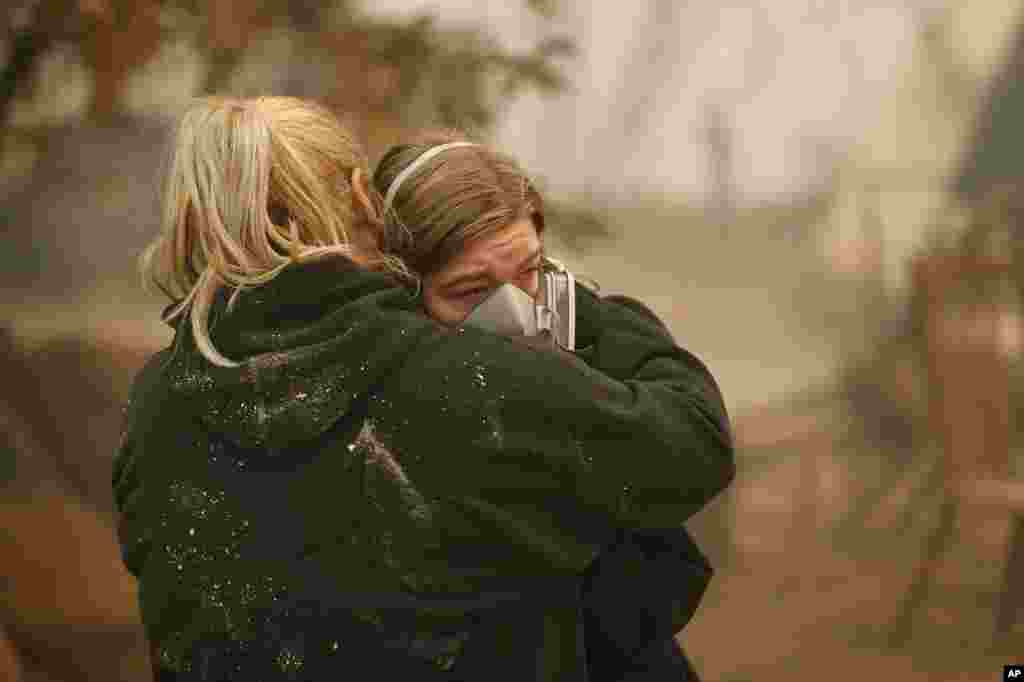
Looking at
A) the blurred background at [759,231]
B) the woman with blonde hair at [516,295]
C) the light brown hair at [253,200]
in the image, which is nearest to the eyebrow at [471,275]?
the woman with blonde hair at [516,295]

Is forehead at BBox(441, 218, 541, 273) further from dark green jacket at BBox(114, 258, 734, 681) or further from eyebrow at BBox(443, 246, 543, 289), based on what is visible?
dark green jacket at BBox(114, 258, 734, 681)

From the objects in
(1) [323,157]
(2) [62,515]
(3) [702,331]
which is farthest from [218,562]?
(2) [62,515]

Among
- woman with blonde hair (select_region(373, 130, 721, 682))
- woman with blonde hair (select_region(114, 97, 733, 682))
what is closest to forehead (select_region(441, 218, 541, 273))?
woman with blonde hair (select_region(373, 130, 721, 682))

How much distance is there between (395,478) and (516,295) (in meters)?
0.33

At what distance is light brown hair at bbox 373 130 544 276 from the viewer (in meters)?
1.86

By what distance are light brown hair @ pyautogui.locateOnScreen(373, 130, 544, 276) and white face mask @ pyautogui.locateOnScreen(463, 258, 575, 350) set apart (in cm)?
11

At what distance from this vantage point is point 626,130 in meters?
4.86

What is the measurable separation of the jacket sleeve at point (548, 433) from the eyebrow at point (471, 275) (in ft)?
0.59

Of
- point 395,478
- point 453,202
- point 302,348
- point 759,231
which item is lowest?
point 759,231

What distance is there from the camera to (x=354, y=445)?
1735mm

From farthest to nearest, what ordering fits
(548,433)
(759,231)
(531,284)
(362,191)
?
(759,231), (531,284), (362,191), (548,433)

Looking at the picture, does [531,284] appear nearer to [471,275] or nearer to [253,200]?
[471,275]

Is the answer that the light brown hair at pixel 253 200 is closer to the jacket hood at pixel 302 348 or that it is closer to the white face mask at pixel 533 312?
the jacket hood at pixel 302 348

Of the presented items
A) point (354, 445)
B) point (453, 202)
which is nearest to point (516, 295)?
point (453, 202)
